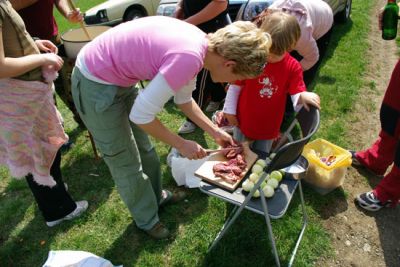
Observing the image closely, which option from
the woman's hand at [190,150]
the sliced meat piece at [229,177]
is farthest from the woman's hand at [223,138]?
the woman's hand at [190,150]

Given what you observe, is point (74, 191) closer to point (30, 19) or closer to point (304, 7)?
point (30, 19)

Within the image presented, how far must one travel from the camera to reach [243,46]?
1.72 m

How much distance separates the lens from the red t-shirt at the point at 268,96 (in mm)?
2693

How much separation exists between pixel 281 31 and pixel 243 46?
2.99ft

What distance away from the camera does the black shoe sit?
9.53 ft

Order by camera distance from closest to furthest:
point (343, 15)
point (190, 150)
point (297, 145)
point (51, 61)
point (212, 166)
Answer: point (297, 145)
point (190, 150)
point (51, 61)
point (212, 166)
point (343, 15)

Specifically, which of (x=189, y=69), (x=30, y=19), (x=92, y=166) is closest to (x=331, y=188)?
(x=189, y=69)

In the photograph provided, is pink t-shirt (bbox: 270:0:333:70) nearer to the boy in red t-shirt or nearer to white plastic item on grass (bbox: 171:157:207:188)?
the boy in red t-shirt

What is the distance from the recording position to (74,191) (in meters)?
3.39

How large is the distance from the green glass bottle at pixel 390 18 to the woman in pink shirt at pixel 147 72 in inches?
79.2

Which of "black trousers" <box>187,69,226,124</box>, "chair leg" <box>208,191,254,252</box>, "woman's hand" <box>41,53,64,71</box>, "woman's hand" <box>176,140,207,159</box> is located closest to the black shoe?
"chair leg" <box>208,191,254,252</box>

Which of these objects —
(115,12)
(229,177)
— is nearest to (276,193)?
(229,177)

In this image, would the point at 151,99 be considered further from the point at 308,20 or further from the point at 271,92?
the point at 308,20

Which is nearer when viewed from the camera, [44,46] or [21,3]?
[44,46]
